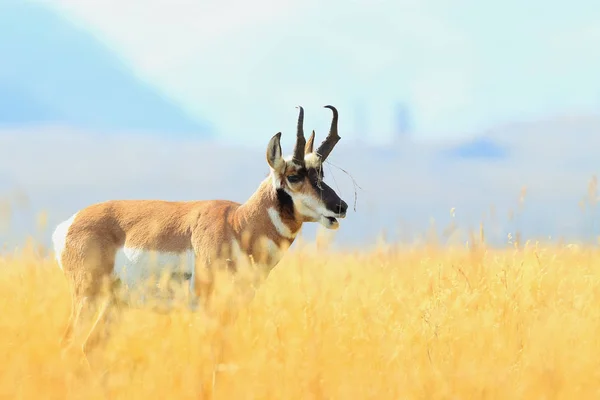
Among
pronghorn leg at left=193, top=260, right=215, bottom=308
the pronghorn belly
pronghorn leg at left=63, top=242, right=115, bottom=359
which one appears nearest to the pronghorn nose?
pronghorn leg at left=193, top=260, right=215, bottom=308

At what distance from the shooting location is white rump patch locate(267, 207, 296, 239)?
624 cm

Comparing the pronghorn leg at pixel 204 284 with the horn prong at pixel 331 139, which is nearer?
the pronghorn leg at pixel 204 284

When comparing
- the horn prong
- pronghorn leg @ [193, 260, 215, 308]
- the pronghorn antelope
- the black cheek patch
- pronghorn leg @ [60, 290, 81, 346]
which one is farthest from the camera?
the horn prong

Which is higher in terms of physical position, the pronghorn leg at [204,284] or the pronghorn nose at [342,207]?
the pronghorn nose at [342,207]

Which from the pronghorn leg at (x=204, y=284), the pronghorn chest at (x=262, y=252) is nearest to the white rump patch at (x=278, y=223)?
the pronghorn chest at (x=262, y=252)

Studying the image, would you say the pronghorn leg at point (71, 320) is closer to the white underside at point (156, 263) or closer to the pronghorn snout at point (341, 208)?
the white underside at point (156, 263)

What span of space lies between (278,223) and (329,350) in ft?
5.93

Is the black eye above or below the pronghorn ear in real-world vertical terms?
below

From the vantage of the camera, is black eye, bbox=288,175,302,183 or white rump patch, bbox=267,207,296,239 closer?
black eye, bbox=288,175,302,183

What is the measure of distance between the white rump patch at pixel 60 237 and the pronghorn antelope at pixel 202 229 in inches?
0.4

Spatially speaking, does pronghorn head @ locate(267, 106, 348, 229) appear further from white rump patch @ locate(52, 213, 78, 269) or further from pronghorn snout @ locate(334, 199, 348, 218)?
white rump patch @ locate(52, 213, 78, 269)

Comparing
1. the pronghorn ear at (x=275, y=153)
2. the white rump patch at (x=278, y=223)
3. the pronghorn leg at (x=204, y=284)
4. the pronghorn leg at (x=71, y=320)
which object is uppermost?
the pronghorn ear at (x=275, y=153)

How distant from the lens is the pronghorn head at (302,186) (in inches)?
239

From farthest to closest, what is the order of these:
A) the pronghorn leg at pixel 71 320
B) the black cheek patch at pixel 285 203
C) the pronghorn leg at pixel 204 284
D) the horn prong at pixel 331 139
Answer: the horn prong at pixel 331 139, the pronghorn leg at pixel 71 320, the black cheek patch at pixel 285 203, the pronghorn leg at pixel 204 284
